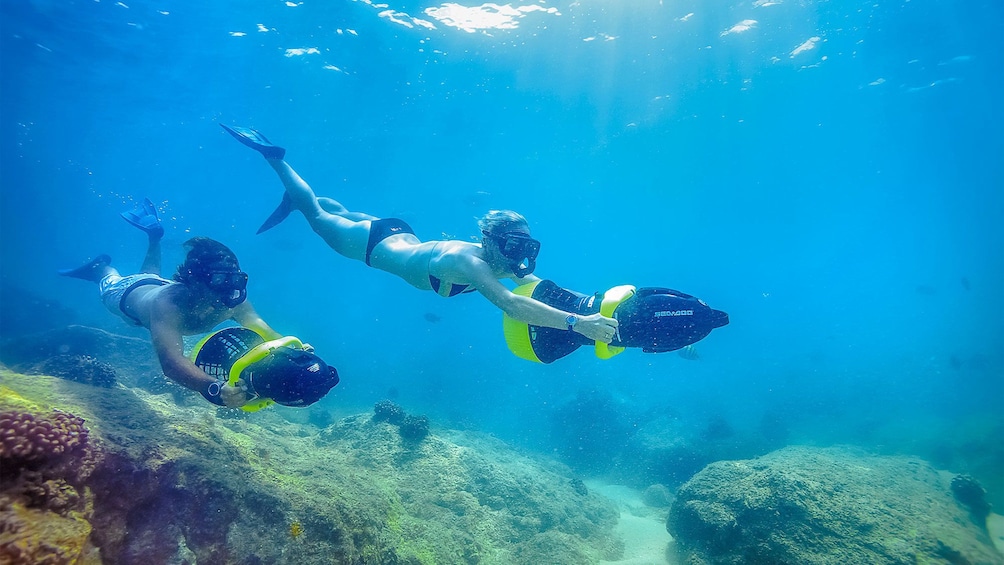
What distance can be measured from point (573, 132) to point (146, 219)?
27.9m

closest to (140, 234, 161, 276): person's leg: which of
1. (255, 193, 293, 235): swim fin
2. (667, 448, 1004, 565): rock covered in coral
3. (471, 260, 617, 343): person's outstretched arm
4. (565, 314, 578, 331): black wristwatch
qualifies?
(255, 193, 293, 235): swim fin

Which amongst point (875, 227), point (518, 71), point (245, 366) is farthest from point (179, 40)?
point (875, 227)

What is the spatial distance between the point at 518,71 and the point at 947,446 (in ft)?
81.3

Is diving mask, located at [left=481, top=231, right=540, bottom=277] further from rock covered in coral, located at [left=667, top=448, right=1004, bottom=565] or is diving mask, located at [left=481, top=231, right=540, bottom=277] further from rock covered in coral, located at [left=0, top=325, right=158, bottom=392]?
rock covered in coral, located at [left=0, top=325, right=158, bottom=392]

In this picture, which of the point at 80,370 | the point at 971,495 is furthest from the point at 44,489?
the point at 971,495

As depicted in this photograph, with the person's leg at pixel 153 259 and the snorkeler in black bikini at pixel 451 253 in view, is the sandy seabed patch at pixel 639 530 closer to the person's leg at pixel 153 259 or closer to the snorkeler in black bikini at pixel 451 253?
the snorkeler in black bikini at pixel 451 253

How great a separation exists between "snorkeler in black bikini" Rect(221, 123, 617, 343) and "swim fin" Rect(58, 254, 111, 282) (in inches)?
170

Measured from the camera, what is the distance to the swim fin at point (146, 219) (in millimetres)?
8791

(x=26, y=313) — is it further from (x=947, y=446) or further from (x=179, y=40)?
(x=947, y=446)

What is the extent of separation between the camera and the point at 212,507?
A: 11.4ft

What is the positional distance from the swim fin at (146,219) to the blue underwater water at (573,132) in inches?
446

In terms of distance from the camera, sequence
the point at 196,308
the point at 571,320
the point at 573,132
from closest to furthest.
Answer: the point at 571,320 < the point at 196,308 < the point at 573,132

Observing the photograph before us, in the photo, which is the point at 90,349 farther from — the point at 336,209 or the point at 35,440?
the point at 35,440

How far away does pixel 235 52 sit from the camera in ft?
71.1
